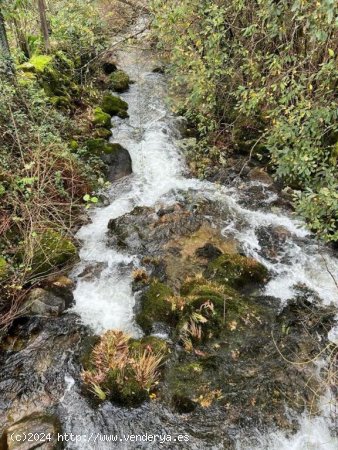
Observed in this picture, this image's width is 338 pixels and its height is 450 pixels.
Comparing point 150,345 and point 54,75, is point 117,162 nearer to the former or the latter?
point 54,75

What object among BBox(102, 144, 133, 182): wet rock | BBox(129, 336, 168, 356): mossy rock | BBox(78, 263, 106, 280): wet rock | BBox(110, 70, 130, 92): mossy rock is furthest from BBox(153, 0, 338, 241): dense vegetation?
BBox(78, 263, 106, 280): wet rock

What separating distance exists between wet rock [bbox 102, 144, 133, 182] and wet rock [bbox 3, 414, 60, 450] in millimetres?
6451

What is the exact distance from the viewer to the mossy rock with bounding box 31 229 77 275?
6.23 meters

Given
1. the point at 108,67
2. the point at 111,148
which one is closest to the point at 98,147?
the point at 111,148

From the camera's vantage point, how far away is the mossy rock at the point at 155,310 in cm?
571

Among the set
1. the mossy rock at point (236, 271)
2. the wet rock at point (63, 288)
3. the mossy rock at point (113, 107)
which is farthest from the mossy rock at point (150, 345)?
the mossy rock at point (113, 107)

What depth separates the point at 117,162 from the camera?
9.85 m

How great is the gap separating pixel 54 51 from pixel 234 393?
1292 cm

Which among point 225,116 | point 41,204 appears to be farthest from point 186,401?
point 225,116

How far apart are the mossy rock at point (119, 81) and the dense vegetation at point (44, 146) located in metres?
1.74

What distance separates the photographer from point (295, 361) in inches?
201

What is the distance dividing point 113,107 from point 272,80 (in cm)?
723

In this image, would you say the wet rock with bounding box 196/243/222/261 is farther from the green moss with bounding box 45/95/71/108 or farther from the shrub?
the green moss with bounding box 45/95/71/108

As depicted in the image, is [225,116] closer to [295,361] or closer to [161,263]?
[161,263]
